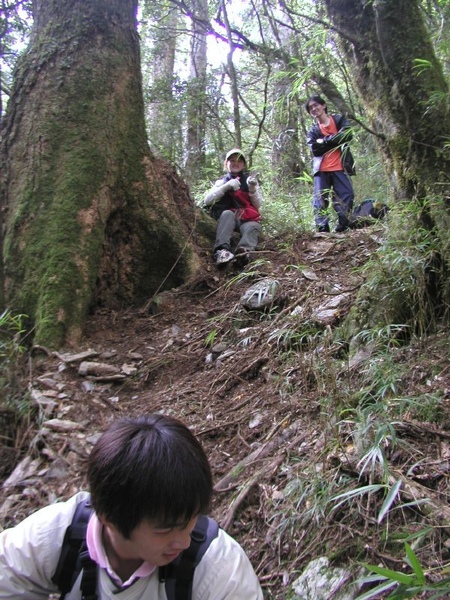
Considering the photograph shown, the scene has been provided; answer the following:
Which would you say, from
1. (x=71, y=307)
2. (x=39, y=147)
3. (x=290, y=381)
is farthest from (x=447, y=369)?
(x=39, y=147)

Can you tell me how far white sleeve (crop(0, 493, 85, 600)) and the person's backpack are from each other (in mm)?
28

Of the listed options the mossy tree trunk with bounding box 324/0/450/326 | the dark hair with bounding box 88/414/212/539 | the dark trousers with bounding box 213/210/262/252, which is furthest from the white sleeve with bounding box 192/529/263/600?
the dark trousers with bounding box 213/210/262/252

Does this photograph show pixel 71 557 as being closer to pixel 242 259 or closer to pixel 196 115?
pixel 242 259

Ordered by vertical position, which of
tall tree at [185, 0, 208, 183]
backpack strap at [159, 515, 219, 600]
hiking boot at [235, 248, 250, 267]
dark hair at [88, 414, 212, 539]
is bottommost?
backpack strap at [159, 515, 219, 600]

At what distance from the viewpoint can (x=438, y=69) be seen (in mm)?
3104

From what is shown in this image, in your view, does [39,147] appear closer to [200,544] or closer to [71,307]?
[71,307]

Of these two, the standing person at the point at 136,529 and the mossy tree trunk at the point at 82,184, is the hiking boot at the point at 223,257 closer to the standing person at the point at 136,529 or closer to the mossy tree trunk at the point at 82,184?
the mossy tree trunk at the point at 82,184

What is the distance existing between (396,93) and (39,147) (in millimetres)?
3305

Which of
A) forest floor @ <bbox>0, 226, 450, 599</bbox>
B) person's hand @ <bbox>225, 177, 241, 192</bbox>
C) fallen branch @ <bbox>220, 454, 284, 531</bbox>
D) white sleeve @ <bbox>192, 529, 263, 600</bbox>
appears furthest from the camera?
person's hand @ <bbox>225, 177, 241, 192</bbox>

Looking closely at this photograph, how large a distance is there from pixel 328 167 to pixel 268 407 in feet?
13.5

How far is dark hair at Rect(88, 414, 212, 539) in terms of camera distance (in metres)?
1.43

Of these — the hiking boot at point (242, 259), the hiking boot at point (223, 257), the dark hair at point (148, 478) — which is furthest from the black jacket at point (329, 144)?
the dark hair at point (148, 478)

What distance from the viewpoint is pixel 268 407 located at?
3094mm

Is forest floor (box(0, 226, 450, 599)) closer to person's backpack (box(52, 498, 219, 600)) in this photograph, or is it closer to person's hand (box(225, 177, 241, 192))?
person's backpack (box(52, 498, 219, 600))
